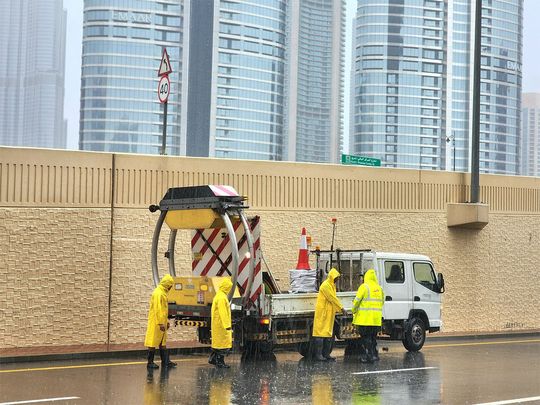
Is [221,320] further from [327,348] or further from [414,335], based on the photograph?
[414,335]

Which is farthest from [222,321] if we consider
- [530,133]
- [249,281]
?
[530,133]

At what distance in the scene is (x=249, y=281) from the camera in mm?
16453

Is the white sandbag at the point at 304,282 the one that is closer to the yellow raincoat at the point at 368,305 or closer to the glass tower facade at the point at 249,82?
the yellow raincoat at the point at 368,305

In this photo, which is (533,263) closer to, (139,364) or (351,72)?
(139,364)

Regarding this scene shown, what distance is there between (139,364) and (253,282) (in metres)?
2.64

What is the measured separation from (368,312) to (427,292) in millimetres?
3533

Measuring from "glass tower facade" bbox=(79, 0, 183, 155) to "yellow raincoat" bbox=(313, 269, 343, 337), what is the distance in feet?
144

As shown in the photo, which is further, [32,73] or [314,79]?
[314,79]

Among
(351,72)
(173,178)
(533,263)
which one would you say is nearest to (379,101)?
(351,72)

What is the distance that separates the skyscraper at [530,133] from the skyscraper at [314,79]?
1123 centimetres

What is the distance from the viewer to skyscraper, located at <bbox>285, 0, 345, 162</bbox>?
54.4 metres

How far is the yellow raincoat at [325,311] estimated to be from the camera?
16.9 meters

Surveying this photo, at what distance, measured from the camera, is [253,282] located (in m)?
16.8

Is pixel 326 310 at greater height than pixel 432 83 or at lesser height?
lesser
